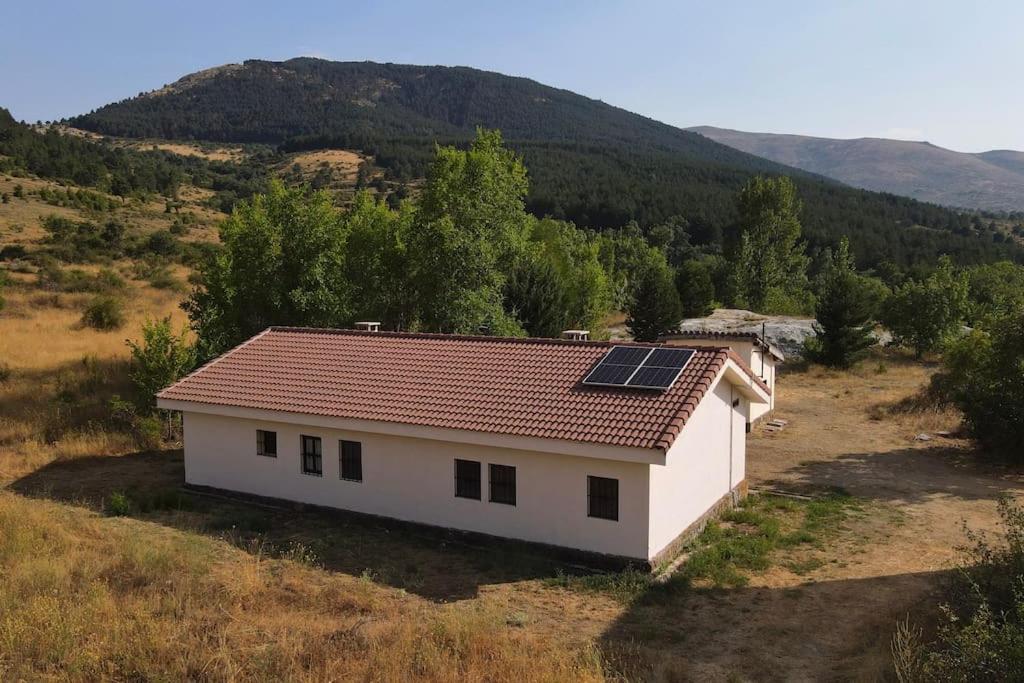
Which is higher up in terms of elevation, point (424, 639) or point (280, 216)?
point (280, 216)

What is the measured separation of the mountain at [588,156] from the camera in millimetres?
92250

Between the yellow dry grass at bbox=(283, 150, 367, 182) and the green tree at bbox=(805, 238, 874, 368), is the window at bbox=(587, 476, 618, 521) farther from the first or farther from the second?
the yellow dry grass at bbox=(283, 150, 367, 182)

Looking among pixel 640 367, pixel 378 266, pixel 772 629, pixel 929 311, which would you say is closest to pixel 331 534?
pixel 640 367

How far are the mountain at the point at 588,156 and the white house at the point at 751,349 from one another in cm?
4807

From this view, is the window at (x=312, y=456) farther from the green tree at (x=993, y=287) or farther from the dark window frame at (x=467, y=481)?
the green tree at (x=993, y=287)

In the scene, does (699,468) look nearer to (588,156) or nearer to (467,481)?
(467,481)

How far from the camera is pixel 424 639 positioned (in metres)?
9.45

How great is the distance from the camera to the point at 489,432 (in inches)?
563

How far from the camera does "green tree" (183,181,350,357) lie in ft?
81.3

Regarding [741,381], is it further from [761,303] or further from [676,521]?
[761,303]

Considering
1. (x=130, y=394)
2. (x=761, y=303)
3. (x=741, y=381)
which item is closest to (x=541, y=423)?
(x=741, y=381)

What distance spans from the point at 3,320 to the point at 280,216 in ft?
57.6

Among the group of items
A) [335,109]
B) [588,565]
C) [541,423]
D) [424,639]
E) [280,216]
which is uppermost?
[335,109]

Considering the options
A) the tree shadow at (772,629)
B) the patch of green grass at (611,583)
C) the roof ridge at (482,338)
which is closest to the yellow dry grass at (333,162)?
the roof ridge at (482,338)
